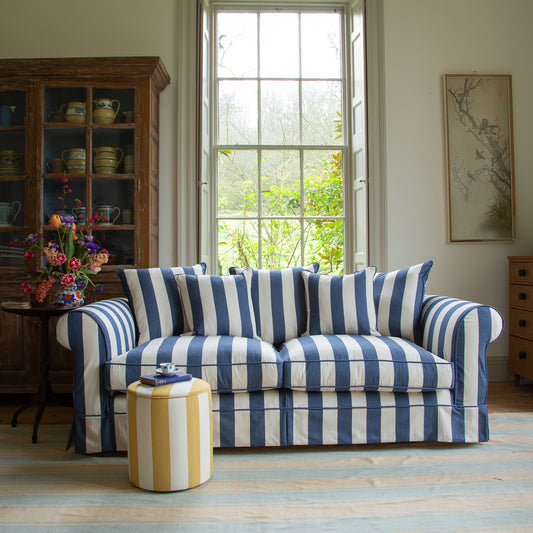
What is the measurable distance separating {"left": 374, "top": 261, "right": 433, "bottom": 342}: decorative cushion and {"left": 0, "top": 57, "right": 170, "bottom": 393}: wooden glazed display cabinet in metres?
1.55

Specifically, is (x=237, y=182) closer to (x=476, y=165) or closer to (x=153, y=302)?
(x=153, y=302)

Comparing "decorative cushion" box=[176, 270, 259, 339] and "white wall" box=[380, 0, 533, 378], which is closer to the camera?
"decorative cushion" box=[176, 270, 259, 339]

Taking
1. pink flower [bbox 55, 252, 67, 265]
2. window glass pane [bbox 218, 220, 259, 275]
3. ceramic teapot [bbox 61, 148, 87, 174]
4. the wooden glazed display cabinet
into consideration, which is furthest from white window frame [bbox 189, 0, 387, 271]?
pink flower [bbox 55, 252, 67, 265]

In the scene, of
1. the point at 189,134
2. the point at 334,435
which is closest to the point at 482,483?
the point at 334,435

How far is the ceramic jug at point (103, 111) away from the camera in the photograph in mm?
3352

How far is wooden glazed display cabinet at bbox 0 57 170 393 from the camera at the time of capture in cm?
328

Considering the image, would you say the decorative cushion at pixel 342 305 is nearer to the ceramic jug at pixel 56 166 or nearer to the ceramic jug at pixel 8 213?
the ceramic jug at pixel 56 166

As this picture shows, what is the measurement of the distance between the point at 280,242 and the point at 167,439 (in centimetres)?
219

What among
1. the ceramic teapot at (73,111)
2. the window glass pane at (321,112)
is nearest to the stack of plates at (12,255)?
the ceramic teapot at (73,111)

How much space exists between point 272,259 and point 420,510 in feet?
7.75

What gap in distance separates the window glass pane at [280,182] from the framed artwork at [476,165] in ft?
3.69

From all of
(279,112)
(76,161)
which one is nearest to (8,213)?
(76,161)

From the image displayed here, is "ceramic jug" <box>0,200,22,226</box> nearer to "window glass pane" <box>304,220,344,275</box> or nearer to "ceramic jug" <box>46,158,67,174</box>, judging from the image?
"ceramic jug" <box>46,158,67,174</box>

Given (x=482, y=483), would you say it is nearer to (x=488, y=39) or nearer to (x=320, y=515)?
(x=320, y=515)
